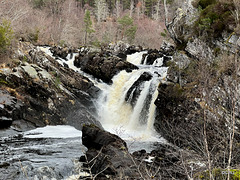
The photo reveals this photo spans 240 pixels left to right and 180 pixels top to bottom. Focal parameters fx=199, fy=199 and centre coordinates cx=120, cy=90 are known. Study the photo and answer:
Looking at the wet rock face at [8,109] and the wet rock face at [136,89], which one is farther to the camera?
the wet rock face at [136,89]

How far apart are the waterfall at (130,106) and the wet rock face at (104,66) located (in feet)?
2.12

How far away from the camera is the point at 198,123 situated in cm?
1035

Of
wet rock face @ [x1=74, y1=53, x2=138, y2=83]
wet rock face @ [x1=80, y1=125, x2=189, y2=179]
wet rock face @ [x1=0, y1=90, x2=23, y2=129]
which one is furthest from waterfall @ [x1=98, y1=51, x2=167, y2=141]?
wet rock face @ [x1=0, y1=90, x2=23, y2=129]

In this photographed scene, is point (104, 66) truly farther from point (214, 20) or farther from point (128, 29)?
point (128, 29)

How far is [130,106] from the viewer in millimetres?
16641

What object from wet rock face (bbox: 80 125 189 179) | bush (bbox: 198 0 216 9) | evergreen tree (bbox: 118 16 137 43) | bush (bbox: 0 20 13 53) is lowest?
wet rock face (bbox: 80 125 189 179)

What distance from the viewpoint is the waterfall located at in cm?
1443

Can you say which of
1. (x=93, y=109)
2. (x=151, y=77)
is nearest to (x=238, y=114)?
(x=151, y=77)

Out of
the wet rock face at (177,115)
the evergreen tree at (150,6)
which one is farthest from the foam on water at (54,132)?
the evergreen tree at (150,6)

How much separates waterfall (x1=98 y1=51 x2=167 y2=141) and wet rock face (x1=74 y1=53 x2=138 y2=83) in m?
0.65

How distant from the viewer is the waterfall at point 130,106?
14.4m

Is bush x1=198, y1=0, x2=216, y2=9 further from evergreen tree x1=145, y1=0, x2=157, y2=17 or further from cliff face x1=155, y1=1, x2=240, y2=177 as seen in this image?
evergreen tree x1=145, y1=0, x2=157, y2=17

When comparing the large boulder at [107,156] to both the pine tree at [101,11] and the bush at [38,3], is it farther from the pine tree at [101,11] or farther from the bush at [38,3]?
the bush at [38,3]

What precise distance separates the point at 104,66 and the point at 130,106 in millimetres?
5855
